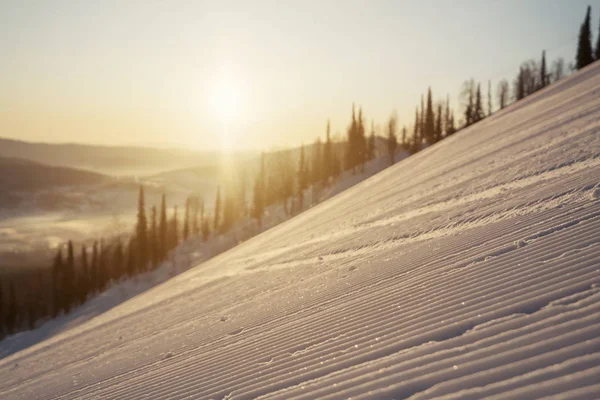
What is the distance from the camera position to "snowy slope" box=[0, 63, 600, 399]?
10.6ft

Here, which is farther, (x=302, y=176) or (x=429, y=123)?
(x=302, y=176)

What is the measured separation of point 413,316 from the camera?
15.1 feet

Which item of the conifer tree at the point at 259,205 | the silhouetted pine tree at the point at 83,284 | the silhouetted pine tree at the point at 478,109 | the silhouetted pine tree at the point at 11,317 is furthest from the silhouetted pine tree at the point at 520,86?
the silhouetted pine tree at the point at 11,317

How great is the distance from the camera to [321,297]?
22.7 ft

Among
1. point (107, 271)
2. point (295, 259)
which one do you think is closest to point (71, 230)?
point (107, 271)

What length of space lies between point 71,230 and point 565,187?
577 feet

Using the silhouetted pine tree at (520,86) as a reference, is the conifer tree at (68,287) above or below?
below

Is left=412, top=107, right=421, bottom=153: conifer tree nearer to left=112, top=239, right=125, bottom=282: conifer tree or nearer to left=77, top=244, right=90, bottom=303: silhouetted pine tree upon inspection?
left=112, top=239, right=125, bottom=282: conifer tree

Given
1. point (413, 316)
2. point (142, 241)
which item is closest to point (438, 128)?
point (142, 241)

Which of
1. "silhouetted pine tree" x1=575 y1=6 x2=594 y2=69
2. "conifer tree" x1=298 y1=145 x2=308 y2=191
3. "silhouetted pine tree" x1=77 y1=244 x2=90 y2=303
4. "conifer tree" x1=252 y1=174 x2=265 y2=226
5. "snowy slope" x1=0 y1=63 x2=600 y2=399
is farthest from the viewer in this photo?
"silhouetted pine tree" x1=77 y1=244 x2=90 y2=303

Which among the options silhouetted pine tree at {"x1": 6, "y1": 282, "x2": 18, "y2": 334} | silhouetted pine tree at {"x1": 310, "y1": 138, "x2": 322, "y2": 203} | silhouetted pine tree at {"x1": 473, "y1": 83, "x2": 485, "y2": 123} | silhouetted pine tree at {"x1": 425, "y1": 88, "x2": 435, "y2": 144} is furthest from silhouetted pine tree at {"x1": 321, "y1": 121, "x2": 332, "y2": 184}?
silhouetted pine tree at {"x1": 6, "y1": 282, "x2": 18, "y2": 334}

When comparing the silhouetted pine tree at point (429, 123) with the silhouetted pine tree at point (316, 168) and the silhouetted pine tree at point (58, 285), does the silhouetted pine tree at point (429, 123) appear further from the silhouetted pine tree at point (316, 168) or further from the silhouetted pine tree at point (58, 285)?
the silhouetted pine tree at point (58, 285)

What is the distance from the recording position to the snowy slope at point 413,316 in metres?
3.24

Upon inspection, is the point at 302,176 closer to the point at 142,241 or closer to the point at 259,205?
the point at 259,205
